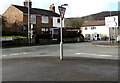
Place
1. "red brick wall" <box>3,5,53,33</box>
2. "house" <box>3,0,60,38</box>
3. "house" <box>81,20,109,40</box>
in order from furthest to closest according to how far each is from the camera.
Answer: "house" <box>81,20,109,40</box> < "red brick wall" <box>3,5,53,33</box> < "house" <box>3,0,60,38</box>

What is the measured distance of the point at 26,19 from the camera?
4559 centimetres

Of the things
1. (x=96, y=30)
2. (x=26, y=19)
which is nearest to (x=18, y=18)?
(x=26, y=19)

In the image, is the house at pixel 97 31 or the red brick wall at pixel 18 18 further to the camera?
the house at pixel 97 31

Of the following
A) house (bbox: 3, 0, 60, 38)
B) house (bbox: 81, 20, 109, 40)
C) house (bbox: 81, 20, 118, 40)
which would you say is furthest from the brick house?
house (bbox: 81, 20, 118, 40)

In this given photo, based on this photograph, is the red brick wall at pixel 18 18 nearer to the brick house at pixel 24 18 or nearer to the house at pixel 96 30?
the brick house at pixel 24 18

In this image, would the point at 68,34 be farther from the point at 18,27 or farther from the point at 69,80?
the point at 69,80

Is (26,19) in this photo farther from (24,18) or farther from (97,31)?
(97,31)

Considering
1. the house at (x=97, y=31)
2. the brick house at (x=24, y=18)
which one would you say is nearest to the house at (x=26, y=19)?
the brick house at (x=24, y=18)

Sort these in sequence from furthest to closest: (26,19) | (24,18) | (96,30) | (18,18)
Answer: (96,30) < (18,18) < (26,19) < (24,18)

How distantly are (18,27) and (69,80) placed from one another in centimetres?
3810

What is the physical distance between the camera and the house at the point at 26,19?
1757 inches

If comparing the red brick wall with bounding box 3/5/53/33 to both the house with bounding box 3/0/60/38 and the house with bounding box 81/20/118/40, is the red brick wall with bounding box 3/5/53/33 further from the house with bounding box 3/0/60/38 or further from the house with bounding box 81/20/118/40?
the house with bounding box 81/20/118/40

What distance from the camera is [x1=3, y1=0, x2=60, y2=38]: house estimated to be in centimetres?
4462

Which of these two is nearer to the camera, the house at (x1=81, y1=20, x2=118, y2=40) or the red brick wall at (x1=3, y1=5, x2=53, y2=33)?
the red brick wall at (x1=3, y1=5, x2=53, y2=33)
